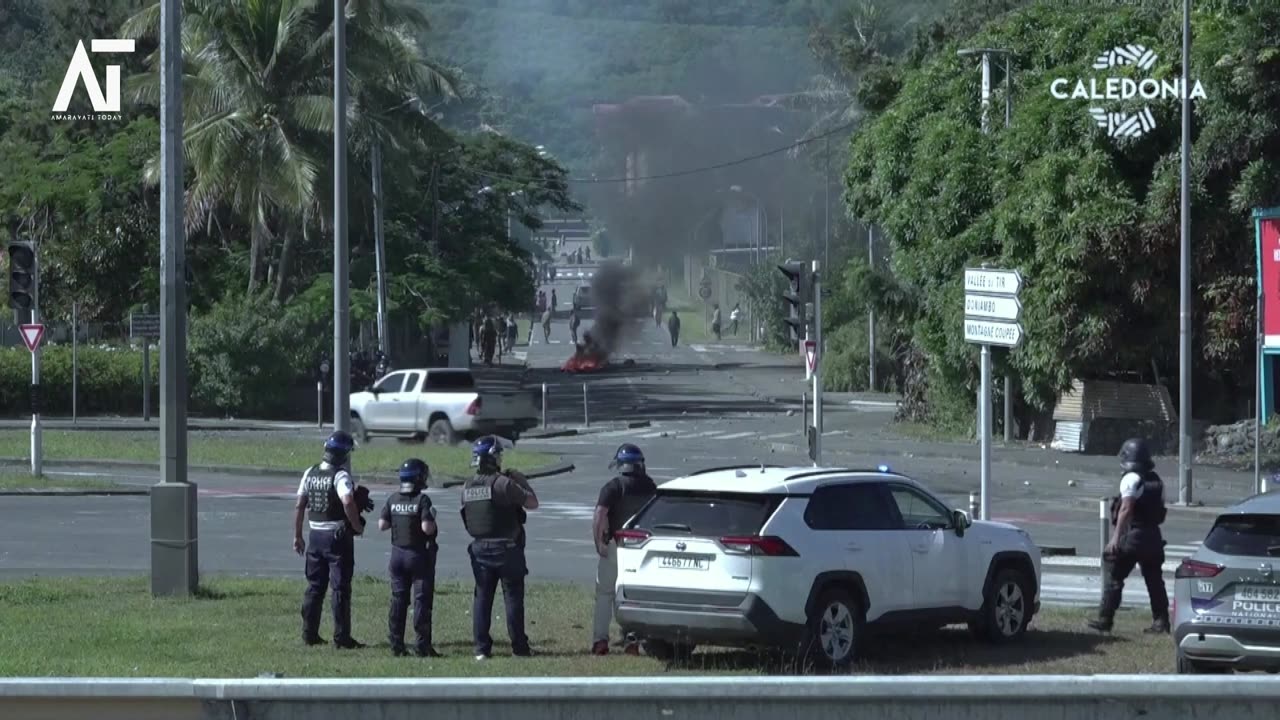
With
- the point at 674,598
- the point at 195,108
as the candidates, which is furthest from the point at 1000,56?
the point at 674,598

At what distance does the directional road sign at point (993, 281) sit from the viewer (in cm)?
1847

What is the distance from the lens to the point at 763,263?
34.9 metres

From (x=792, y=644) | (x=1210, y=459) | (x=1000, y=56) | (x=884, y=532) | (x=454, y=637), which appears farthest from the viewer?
(x=1000, y=56)

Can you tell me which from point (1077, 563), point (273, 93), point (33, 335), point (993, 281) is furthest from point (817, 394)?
point (273, 93)

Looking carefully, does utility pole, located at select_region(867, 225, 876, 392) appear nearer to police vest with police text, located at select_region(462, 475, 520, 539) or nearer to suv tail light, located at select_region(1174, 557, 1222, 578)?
police vest with police text, located at select_region(462, 475, 520, 539)

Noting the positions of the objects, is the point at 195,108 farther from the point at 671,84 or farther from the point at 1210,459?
the point at 1210,459

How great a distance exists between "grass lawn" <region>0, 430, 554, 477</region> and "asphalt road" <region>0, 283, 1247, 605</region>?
3.79ft

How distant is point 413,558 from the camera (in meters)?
13.1

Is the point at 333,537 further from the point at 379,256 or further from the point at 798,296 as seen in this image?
the point at 379,256

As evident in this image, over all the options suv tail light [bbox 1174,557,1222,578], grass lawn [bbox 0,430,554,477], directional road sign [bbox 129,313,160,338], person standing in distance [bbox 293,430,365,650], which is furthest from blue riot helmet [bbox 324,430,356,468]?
directional road sign [bbox 129,313,160,338]

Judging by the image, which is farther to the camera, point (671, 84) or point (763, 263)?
point (763, 263)

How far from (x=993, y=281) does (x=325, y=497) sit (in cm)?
852

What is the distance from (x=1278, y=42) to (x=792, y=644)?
943 inches

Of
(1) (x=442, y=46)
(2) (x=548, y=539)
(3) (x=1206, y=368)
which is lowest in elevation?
(2) (x=548, y=539)
